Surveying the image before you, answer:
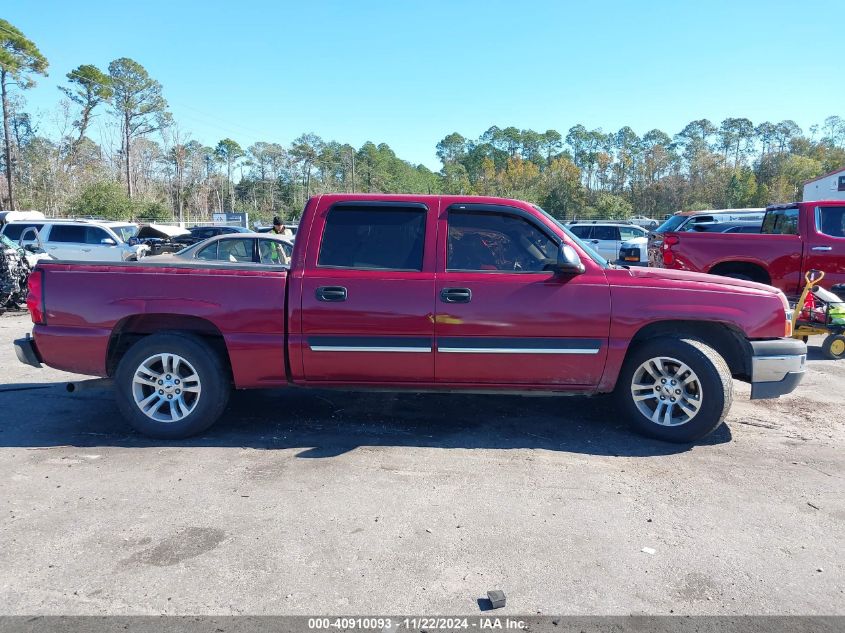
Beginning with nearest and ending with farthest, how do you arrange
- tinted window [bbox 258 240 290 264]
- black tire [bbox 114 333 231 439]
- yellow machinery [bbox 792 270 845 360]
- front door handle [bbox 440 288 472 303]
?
1. front door handle [bbox 440 288 472 303]
2. black tire [bbox 114 333 231 439]
3. yellow machinery [bbox 792 270 845 360]
4. tinted window [bbox 258 240 290 264]

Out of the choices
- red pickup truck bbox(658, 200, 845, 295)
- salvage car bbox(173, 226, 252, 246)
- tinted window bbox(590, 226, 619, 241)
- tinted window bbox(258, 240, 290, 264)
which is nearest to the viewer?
red pickup truck bbox(658, 200, 845, 295)

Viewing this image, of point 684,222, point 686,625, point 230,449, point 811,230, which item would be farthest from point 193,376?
point 684,222

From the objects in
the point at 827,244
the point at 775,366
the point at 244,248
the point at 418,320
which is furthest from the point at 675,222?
the point at 418,320

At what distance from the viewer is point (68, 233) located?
678 inches

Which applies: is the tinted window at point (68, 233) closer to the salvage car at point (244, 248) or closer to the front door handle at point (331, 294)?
the salvage car at point (244, 248)

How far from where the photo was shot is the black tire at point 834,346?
7762 millimetres

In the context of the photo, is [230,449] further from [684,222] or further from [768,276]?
[684,222]

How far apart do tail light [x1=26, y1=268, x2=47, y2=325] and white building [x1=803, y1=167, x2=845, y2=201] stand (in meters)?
40.3

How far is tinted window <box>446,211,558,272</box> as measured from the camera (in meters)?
4.70

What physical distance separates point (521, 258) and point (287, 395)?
279 cm

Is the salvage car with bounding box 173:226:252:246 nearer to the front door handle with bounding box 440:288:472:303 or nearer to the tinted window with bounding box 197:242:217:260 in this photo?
the tinted window with bounding box 197:242:217:260

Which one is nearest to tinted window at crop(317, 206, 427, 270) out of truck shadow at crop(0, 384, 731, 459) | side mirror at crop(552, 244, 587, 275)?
side mirror at crop(552, 244, 587, 275)

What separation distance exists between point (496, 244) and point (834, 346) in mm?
5760

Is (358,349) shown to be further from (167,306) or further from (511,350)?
(167,306)
